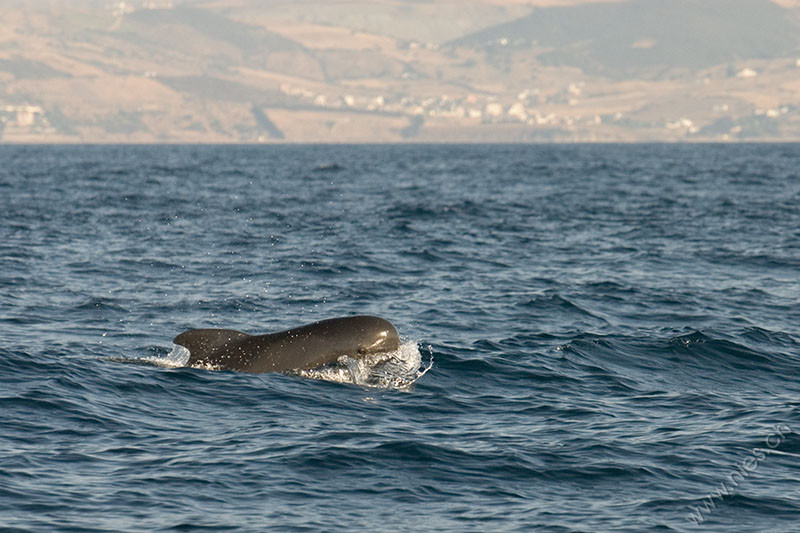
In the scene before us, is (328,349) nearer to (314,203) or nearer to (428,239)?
(428,239)

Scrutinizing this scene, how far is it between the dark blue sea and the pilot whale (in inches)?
10.9

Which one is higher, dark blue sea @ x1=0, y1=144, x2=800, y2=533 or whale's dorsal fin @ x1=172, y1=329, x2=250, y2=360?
whale's dorsal fin @ x1=172, y1=329, x2=250, y2=360

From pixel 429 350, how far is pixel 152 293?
376 inches

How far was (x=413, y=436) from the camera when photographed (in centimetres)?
1505

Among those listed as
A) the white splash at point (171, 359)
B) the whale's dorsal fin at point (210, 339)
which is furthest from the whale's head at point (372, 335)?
the white splash at point (171, 359)

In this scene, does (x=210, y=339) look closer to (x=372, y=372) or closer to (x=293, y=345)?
(x=293, y=345)

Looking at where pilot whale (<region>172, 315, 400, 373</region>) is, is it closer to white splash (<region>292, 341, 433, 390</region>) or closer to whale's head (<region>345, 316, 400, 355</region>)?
whale's head (<region>345, 316, 400, 355</region>)

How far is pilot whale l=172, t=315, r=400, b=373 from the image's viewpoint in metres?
18.2

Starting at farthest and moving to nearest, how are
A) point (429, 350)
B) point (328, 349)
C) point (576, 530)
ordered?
point (429, 350), point (328, 349), point (576, 530)

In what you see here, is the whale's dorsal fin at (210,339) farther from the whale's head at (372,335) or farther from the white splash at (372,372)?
the whale's head at (372,335)

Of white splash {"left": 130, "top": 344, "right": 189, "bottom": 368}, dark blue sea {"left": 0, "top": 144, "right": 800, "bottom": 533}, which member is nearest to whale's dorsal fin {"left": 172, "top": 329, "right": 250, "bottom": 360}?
white splash {"left": 130, "top": 344, "right": 189, "bottom": 368}

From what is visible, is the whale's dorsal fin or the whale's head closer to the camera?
the whale's head

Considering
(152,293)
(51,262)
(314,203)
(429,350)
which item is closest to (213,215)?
(314,203)

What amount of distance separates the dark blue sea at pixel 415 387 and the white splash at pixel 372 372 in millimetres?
53
